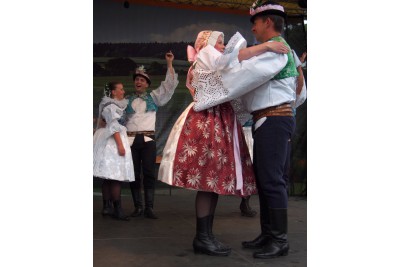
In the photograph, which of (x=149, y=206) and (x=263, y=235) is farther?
(x=149, y=206)

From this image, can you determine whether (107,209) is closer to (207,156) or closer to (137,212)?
(137,212)

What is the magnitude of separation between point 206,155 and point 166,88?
2.02 meters

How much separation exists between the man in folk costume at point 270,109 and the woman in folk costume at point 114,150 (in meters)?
1.72

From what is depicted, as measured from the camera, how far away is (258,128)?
3.12 meters

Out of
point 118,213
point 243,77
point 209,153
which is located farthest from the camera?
point 118,213

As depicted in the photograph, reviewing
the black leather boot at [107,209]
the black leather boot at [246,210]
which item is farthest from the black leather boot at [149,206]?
the black leather boot at [246,210]

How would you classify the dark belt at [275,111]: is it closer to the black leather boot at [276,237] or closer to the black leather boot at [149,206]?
the black leather boot at [276,237]

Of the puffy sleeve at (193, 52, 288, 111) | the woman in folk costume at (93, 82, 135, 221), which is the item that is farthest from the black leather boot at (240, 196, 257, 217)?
the puffy sleeve at (193, 52, 288, 111)

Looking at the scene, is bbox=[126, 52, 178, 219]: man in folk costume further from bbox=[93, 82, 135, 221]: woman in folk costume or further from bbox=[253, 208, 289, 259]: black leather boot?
bbox=[253, 208, 289, 259]: black leather boot

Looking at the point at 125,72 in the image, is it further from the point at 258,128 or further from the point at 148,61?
the point at 258,128

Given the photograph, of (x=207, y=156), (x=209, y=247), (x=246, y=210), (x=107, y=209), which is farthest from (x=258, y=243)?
(x=107, y=209)

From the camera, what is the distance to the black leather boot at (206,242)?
315 centimetres

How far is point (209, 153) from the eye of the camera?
3.04m

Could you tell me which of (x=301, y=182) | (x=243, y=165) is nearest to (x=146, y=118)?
(x=243, y=165)
